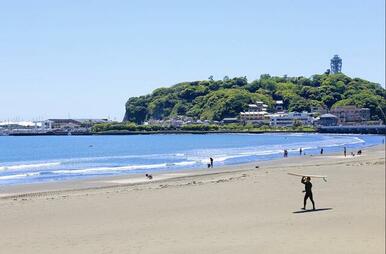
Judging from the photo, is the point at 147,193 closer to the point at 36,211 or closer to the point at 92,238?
the point at 36,211

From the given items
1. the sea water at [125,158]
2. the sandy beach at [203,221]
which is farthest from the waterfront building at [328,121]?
the sandy beach at [203,221]

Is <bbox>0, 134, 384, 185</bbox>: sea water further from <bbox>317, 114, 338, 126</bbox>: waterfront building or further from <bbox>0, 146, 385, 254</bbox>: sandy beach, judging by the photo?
<bbox>317, 114, 338, 126</bbox>: waterfront building

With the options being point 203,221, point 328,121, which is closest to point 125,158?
point 203,221

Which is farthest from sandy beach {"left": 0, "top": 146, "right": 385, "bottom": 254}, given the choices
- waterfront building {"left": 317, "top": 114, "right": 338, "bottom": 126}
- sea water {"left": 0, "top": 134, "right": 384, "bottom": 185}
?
waterfront building {"left": 317, "top": 114, "right": 338, "bottom": 126}

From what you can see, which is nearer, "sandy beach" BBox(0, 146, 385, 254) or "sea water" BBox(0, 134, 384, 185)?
"sandy beach" BBox(0, 146, 385, 254)

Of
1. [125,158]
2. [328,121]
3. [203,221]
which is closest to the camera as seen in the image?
[203,221]

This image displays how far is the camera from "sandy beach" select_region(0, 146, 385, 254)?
1180cm

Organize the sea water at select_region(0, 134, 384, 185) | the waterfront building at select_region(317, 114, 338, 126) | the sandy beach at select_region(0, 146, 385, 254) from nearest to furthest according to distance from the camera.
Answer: the sandy beach at select_region(0, 146, 385, 254) < the sea water at select_region(0, 134, 384, 185) < the waterfront building at select_region(317, 114, 338, 126)

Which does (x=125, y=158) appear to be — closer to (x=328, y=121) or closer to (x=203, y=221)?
(x=203, y=221)

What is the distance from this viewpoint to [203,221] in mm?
15203

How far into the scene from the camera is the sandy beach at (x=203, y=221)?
38.7 ft

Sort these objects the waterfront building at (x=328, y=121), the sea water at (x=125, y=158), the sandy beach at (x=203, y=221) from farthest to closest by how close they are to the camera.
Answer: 1. the waterfront building at (x=328, y=121)
2. the sea water at (x=125, y=158)
3. the sandy beach at (x=203, y=221)

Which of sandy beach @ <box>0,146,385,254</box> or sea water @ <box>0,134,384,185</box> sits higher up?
sandy beach @ <box>0,146,385,254</box>

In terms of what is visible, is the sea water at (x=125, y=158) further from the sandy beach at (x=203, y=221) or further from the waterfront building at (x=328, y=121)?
the waterfront building at (x=328, y=121)
